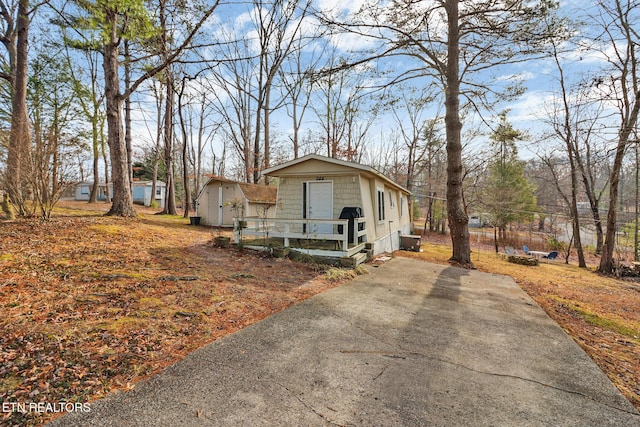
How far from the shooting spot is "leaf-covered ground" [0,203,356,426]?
2.21m

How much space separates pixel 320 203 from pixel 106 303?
656 centimetres

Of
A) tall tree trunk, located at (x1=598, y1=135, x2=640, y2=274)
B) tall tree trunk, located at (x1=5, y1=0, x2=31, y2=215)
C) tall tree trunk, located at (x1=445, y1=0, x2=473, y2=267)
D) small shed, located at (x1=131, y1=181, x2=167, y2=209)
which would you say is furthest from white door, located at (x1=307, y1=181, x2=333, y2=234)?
small shed, located at (x1=131, y1=181, x2=167, y2=209)

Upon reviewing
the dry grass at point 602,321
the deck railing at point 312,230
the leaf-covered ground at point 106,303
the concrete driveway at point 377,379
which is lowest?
the dry grass at point 602,321

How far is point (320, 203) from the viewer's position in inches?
363

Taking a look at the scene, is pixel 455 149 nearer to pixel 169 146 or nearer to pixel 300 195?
pixel 300 195

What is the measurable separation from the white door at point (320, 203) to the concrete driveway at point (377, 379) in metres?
5.04

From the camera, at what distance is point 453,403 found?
2162mm

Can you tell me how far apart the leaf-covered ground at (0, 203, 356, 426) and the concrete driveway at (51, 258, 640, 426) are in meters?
0.32

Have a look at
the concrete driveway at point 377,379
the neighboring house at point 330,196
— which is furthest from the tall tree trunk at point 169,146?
the concrete driveway at point 377,379

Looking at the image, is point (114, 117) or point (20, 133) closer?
point (20, 133)

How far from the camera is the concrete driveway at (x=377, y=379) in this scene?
1.96m

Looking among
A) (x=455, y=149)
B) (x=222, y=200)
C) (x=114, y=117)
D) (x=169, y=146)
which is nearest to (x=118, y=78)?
(x=114, y=117)

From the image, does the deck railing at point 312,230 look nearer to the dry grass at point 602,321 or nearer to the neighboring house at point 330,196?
the neighboring house at point 330,196

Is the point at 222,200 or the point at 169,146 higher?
the point at 169,146
